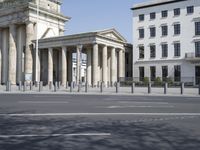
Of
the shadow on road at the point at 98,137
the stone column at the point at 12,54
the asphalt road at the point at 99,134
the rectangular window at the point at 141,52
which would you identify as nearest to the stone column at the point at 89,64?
the rectangular window at the point at 141,52

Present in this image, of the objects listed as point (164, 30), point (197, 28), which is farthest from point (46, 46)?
point (197, 28)

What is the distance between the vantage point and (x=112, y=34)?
56.8m

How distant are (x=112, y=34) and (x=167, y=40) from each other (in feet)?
33.4

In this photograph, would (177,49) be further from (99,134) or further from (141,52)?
(99,134)

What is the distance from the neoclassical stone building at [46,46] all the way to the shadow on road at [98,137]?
42.7 metres

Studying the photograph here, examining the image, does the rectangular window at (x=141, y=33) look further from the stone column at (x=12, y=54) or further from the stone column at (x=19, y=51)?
the stone column at (x=12, y=54)

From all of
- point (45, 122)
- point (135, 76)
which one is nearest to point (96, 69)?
point (135, 76)

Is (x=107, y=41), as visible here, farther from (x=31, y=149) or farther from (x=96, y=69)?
(x=31, y=149)

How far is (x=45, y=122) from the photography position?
372 inches

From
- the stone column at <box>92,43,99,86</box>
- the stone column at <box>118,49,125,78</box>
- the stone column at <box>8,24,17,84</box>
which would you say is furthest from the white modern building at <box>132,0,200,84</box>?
the stone column at <box>8,24,17,84</box>

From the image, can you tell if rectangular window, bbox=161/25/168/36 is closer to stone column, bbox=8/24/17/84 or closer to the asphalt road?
stone column, bbox=8/24/17/84

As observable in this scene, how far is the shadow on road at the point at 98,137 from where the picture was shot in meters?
6.22

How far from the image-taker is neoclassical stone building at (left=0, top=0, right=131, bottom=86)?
54938mm

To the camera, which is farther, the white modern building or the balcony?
the white modern building
